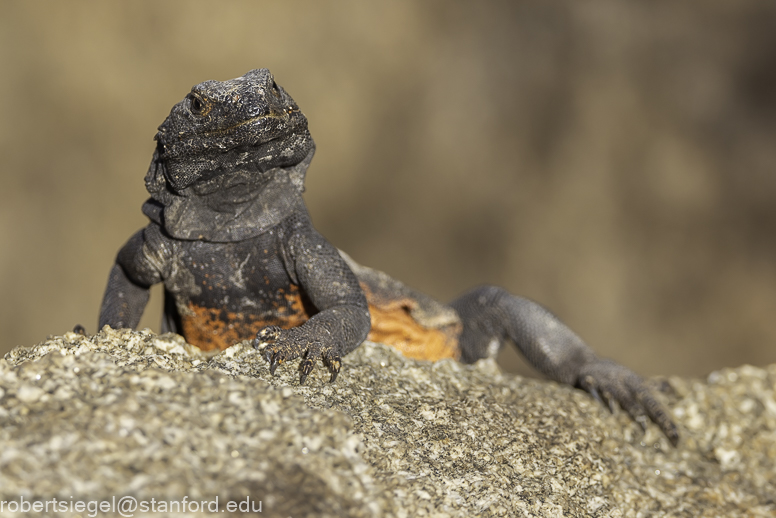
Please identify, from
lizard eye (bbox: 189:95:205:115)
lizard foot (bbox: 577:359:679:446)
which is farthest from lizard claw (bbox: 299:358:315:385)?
lizard foot (bbox: 577:359:679:446)

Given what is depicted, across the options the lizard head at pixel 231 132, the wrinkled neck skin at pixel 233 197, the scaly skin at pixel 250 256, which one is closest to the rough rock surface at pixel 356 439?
the scaly skin at pixel 250 256

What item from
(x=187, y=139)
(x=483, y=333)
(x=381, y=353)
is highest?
(x=187, y=139)

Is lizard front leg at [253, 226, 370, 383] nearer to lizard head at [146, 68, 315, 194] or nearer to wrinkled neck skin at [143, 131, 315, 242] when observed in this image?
wrinkled neck skin at [143, 131, 315, 242]

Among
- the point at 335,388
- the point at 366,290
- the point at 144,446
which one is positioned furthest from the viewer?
the point at 366,290

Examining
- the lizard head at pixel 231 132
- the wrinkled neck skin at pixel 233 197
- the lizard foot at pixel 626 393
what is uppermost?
the lizard head at pixel 231 132

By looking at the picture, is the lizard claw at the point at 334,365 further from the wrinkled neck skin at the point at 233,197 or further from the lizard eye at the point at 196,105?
the lizard eye at the point at 196,105

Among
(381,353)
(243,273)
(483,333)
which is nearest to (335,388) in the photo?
(381,353)

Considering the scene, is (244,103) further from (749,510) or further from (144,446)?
(749,510)
